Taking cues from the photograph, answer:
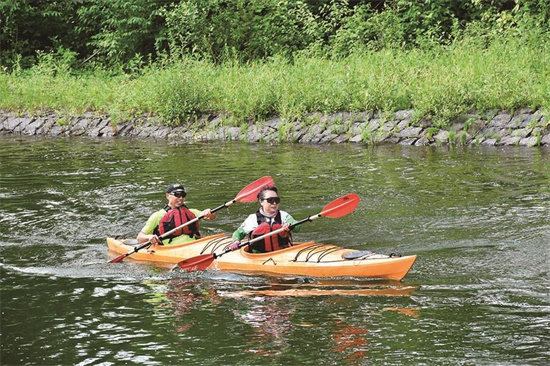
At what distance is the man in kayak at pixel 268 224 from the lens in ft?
28.5

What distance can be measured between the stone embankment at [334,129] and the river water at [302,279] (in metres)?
0.88

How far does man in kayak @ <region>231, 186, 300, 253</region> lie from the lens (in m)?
8.67

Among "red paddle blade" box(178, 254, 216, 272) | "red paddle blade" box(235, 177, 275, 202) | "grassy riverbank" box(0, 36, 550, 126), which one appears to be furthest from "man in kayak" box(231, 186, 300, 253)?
"grassy riverbank" box(0, 36, 550, 126)

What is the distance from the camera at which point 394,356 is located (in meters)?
5.95

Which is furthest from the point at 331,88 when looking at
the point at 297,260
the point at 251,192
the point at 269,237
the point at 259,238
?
the point at 297,260

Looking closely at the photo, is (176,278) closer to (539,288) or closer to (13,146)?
(539,288)

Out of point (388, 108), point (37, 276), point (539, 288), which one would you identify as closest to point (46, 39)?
point (388, 108)

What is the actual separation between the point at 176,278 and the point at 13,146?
37.5 feet

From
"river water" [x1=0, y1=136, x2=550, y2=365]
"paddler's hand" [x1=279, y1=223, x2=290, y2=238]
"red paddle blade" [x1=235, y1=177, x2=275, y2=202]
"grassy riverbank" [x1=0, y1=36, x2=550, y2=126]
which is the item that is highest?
"grassy riverbank" [x1=0, y1=36, x2=550, y2=126]

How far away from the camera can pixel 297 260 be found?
8.44 m

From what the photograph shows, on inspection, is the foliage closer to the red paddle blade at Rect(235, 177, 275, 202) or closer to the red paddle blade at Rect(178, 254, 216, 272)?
the red paddle blade at Rect(235, 177, 275, 202)

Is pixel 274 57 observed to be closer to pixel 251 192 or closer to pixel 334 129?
pixel 334 129

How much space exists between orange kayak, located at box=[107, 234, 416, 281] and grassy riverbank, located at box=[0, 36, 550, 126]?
8.37 m

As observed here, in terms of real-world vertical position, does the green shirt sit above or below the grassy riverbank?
below
